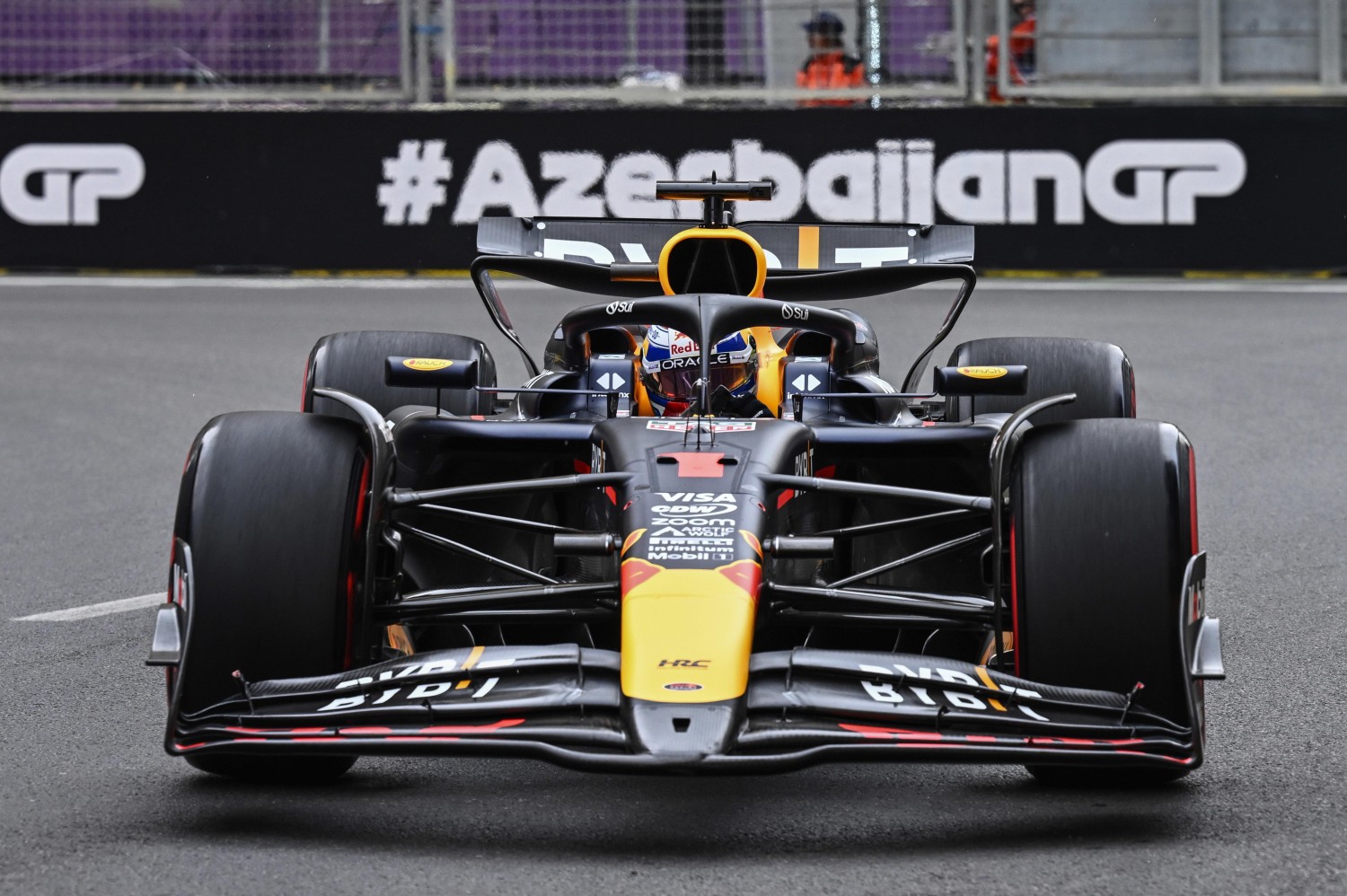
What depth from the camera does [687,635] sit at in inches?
159

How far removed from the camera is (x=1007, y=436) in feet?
14.7

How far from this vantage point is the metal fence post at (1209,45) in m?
16.1

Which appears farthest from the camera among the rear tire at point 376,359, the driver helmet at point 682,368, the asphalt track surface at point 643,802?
the rear tire at point 376,359

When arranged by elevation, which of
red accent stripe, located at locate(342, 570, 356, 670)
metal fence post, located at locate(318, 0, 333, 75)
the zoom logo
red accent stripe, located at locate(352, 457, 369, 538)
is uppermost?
metal fence post, located at locate(318, 0, 333, 75)

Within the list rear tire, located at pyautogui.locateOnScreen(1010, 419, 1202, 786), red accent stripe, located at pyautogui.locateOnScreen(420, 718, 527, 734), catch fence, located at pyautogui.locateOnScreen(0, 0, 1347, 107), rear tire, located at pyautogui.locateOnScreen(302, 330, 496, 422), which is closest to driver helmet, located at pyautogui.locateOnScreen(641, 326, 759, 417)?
rear tire, located at pyautogui.locateOnScreen(302, 330, 496, 422)

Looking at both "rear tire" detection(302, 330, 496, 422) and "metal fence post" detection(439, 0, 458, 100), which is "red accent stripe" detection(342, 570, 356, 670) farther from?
"metal fence post" detection(439, 0, 458, 100)

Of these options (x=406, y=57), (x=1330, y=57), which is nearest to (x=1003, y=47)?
(x=1330, y=57)

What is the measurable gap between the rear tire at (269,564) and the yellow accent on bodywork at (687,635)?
2.14 ft

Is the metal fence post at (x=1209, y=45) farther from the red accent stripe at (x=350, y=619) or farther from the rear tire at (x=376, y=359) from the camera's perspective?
the red accent stripe at (x=350, y=619)

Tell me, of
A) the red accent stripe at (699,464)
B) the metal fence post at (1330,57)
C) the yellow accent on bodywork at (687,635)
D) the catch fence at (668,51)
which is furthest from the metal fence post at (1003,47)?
the yellow accent on bodywork at (687,635)

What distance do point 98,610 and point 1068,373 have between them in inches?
124

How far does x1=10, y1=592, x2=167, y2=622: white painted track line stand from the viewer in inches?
245

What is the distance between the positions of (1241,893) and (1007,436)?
1209 mm

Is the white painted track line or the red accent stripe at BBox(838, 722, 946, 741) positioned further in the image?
the white painted track line
